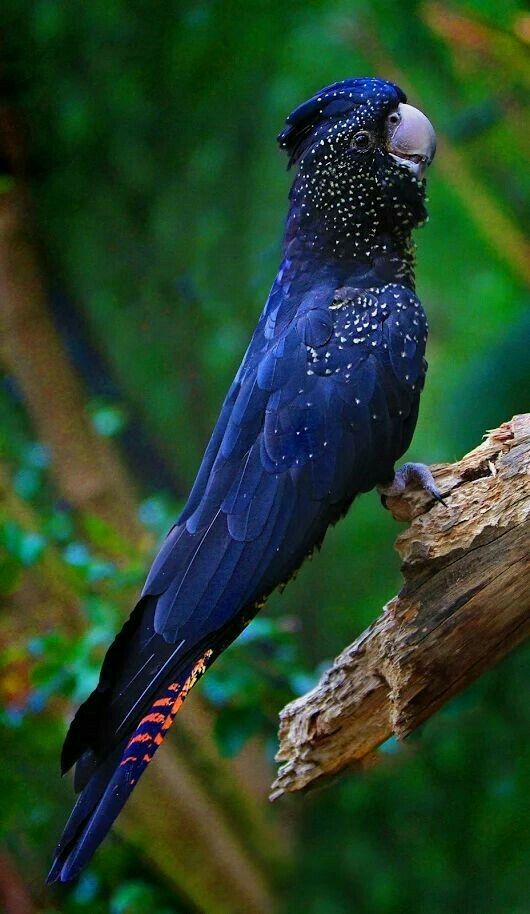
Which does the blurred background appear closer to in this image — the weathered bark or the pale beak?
the weathered bark

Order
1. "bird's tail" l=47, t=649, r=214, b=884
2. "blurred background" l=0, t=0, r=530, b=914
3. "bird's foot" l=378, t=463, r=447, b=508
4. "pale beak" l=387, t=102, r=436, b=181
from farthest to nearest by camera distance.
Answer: "blurred background" l=0, t=0, r=530, b=914 → "pale beak" l=387, t=102, r=436, b=181 → "bird's foot" l=378, t=463, r=447, b=508 → "bird's tail" l=47, t=649, r=214, b=884

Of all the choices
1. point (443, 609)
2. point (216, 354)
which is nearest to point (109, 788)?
point (443, 609)

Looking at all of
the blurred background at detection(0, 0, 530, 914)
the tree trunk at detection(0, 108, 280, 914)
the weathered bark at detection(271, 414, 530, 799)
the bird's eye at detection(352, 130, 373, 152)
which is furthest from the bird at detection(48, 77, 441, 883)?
the tree trunk at detection(0, 108, 280, 914)

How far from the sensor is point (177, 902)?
309 centimetres

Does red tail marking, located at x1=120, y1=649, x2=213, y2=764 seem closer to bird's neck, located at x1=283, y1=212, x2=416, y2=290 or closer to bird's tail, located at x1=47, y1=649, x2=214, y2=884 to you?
bird's tail, located at x1=47, y1=649, x2=214, y2=884

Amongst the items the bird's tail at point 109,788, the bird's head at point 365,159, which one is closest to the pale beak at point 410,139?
the bird's head at point 365,159

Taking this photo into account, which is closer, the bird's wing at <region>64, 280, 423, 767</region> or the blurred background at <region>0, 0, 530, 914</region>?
the bird's wing at <region>64, 280, 423, 767</region>

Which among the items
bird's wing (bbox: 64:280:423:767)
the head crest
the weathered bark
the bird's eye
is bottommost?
the weathered bark

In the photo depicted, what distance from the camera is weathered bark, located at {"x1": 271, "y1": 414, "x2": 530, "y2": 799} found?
1.54 m

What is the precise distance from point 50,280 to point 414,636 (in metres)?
2.29

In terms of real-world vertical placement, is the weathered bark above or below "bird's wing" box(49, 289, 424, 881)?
below

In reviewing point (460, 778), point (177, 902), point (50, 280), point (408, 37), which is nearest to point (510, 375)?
point (408, 37)

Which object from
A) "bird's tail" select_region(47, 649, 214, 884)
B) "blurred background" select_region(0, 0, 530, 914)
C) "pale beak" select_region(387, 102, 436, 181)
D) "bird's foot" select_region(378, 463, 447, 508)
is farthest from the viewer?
"blurred background" select_region(0, 0, 530, 914)

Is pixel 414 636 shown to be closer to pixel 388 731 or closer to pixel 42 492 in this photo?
pixel 388 731
